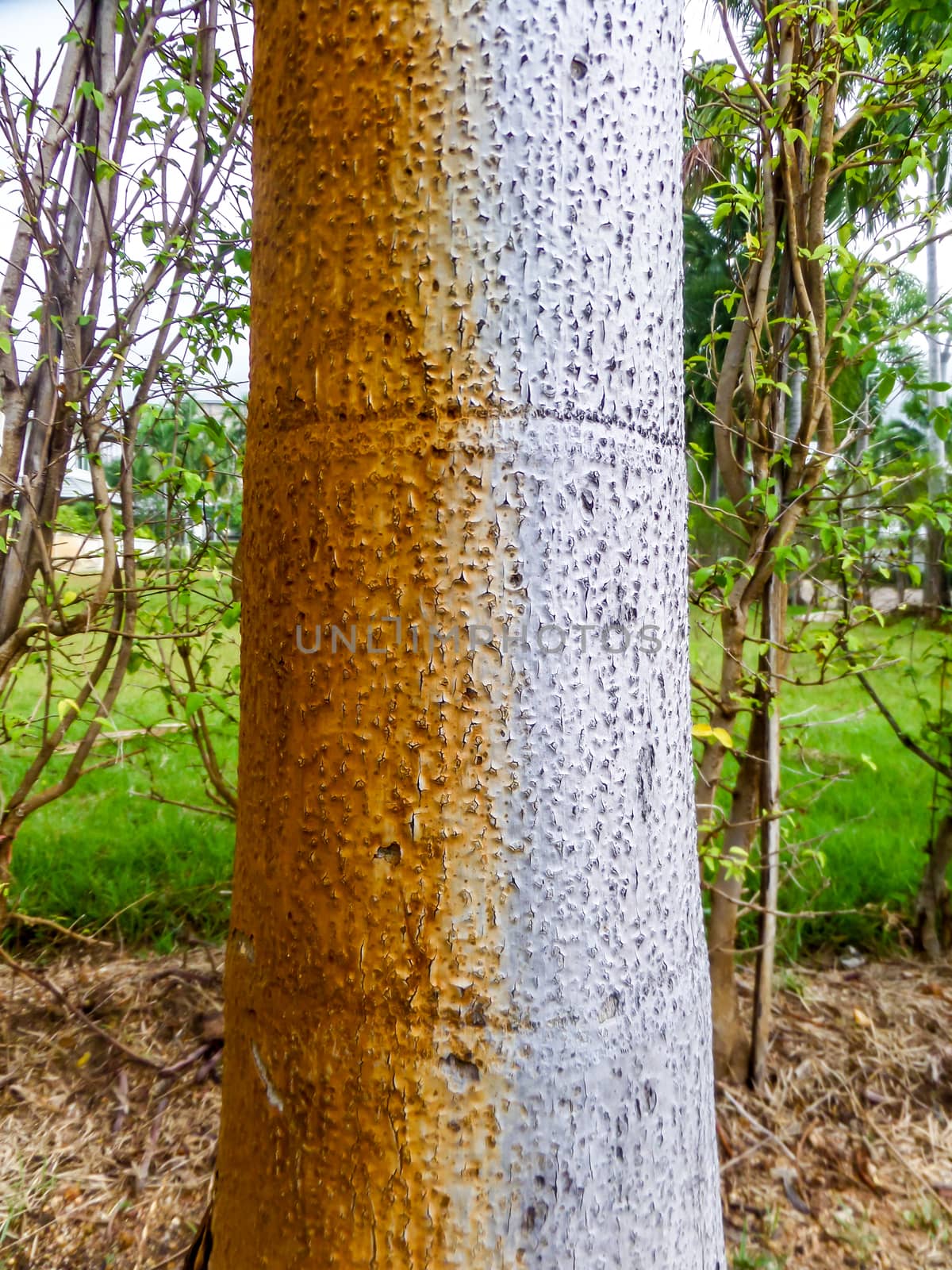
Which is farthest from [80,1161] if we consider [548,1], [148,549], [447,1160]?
[548,1]

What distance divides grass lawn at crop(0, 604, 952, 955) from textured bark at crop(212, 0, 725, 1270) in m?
1.57

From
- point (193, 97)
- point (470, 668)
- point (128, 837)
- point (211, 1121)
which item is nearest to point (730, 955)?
point (211, 1121)

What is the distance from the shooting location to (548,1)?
69cm

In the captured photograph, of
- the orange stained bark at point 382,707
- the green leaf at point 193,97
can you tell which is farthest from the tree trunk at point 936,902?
the green leaf at point 193,97

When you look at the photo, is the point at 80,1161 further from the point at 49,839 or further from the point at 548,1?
the point at 548,1

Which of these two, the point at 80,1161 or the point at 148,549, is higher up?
the point at 148,549

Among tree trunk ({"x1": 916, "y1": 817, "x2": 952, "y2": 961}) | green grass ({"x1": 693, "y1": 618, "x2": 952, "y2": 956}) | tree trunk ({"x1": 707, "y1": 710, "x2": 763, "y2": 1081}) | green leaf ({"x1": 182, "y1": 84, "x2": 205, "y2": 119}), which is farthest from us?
tree trunk ({"x1": 916, "y1": 817, "x2": 952, "y2": 961})

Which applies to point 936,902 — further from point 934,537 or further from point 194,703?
point 194,703

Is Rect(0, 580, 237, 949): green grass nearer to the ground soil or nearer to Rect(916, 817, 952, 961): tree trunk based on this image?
the ground soil

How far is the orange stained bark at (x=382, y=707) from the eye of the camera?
0.67m

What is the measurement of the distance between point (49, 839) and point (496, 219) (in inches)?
111

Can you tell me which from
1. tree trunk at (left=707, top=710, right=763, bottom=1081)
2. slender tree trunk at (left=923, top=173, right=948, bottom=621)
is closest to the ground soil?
tree trunk at (left=707, top=710, right=763, bottom=1081)

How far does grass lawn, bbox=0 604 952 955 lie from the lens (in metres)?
2.51

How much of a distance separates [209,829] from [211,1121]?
1.09 metres
